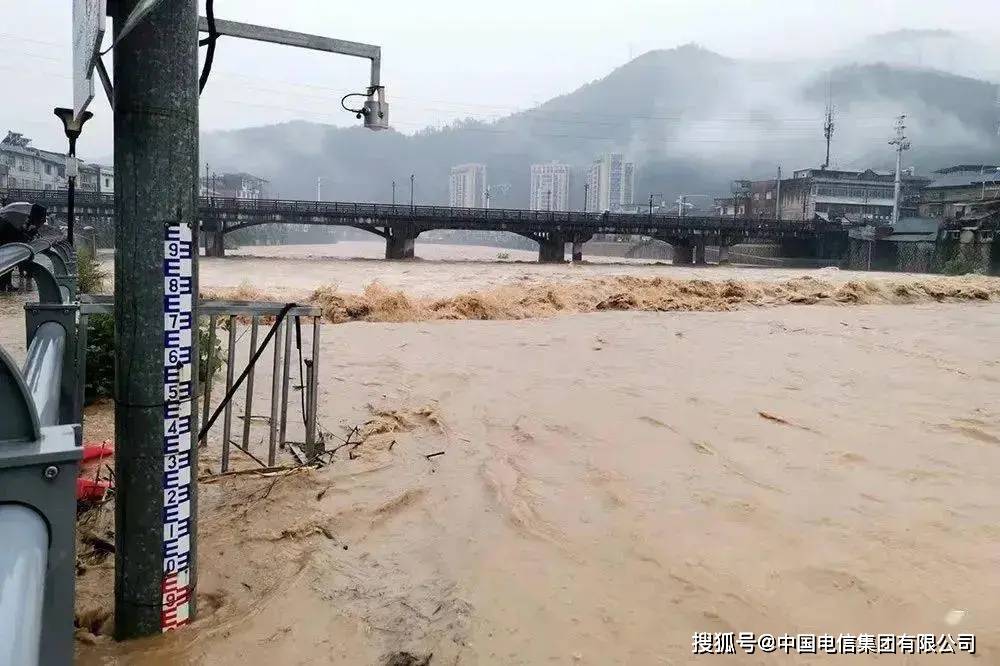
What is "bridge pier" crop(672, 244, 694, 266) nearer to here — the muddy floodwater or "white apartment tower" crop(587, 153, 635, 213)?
the muddy floodwater

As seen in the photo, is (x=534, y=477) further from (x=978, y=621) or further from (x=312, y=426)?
(x=978, y=621)

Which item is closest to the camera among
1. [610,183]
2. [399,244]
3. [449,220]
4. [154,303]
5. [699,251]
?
[154,303]

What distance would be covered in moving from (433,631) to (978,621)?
246cm

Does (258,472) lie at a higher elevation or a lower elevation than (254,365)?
lower

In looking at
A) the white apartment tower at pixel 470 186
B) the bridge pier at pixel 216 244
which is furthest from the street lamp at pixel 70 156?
the white apartment tower at pixel 470 186

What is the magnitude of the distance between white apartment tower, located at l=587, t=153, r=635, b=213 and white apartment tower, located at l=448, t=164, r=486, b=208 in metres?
27.0

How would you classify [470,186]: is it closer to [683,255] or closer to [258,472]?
[683,255]

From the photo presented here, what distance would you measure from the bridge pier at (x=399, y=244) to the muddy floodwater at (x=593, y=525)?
50.7 m

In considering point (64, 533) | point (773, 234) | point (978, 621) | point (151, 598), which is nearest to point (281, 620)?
point (151, 598)

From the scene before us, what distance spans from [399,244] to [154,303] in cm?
5791

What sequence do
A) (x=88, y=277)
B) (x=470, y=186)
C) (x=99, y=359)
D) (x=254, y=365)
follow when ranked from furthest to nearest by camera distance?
1. (x=470, y=186)
2. (x=88, y=277)
3. (x=99, y=359)
4. (x=254, y=365)

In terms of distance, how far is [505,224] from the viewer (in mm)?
61125

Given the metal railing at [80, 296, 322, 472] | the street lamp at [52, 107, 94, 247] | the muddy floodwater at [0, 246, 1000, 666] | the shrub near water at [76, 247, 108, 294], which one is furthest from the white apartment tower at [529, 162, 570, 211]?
the metal railing at [80, 296, 322, 472]

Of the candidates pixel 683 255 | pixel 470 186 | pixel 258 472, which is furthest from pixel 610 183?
pixel 258 472
